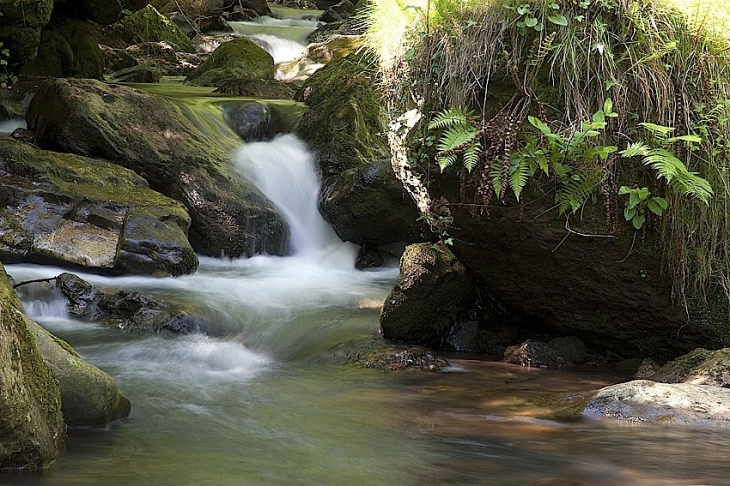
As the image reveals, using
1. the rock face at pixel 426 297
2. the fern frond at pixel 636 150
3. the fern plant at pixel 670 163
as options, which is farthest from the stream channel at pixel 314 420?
the fern frond at pixel 636 150

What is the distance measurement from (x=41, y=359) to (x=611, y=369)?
421 cm

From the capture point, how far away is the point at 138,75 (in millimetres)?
16672

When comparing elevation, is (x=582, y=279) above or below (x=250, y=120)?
below

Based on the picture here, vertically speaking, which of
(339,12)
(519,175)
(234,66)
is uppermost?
(339,12)

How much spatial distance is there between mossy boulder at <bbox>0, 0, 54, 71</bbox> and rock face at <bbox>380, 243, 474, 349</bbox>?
7.95 metres

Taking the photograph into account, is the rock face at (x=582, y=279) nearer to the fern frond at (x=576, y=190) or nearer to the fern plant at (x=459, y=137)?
the fern frond at (x=576, y=190)

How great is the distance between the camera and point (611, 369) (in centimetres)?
579

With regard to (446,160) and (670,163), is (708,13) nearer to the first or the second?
(670,163)

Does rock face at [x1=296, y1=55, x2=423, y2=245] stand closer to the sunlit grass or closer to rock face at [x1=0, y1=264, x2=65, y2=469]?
the sunlit grass

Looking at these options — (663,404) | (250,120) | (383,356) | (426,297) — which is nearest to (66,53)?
(250,120)

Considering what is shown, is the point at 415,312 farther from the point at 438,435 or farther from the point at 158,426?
the point at 158,426

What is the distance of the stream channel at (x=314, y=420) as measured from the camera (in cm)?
344

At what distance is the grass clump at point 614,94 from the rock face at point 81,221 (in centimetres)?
461

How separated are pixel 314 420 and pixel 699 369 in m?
2.52
